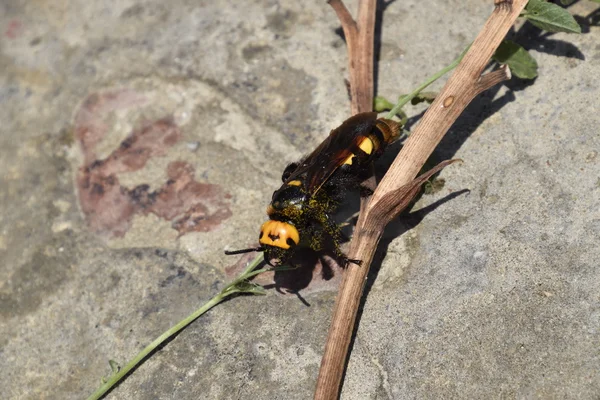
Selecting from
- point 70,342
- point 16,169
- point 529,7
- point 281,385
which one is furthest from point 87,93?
point 529,7

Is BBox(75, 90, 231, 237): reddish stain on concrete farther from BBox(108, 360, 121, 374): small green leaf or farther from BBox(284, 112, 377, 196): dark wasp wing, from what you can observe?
BBox(108, 360, 121, 374): small green leaf

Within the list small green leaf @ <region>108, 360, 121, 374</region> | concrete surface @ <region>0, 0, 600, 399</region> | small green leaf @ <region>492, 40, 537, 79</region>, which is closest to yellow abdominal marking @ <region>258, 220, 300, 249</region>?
concrete surface @ <region>0, 0, 600, 399</region>

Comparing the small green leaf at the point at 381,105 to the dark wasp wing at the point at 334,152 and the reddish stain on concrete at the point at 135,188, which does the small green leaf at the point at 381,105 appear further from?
the reddish stain on concrete at the point at 135,188

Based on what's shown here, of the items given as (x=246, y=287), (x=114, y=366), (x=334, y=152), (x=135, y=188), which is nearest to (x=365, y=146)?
(x=334, y=152)

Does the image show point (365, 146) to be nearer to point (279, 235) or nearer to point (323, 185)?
point (323, 185)

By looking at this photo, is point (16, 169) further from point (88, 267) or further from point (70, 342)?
point (70, 342)

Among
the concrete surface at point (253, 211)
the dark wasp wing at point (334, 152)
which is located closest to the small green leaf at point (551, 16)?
the concrete surface at point (253, 211)
